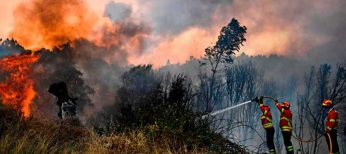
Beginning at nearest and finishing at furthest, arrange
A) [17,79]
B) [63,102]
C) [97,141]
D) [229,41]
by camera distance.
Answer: [97,141] → [63,102] → [17,79] → [229,41]

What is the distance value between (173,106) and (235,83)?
53.4 meters

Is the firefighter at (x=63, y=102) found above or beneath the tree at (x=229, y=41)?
beneath

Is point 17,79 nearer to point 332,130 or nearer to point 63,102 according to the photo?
point 63,102

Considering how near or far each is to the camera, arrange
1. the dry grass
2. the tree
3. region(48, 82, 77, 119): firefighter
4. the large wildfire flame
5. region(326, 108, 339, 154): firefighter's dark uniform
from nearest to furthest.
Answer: the dry grass
region(326, 108, 339, 154): firefighter's dark uniform
region(48, 82, 77, 119): firefighter
the large wildfire flame
the tree

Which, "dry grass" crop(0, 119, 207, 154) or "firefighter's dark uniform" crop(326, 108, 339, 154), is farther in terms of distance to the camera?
"firefighter's dark uniform" crop(326, 108, 339, 154)

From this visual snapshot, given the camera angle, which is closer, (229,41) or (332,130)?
(332,130)

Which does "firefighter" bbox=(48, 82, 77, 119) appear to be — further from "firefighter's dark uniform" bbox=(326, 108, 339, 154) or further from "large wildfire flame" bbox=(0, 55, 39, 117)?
"firefighter's dark uniform" bbox=(326, 108, 339, 154)

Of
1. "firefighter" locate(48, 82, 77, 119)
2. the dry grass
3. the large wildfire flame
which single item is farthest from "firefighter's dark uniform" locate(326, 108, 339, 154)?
the large wildfire flame

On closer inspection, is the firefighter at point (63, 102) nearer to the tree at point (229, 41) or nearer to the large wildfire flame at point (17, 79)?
the large wildfire flame at point (17, 79)

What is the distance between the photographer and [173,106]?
11.9 metres

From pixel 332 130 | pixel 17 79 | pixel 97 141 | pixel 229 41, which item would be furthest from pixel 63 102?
pixel 229 41

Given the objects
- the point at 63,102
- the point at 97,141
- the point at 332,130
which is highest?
the point at 63,102

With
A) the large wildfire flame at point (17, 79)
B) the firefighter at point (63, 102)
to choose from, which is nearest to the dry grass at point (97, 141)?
the firefighter at point (63, 102)

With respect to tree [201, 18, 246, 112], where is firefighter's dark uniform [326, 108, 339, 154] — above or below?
below
